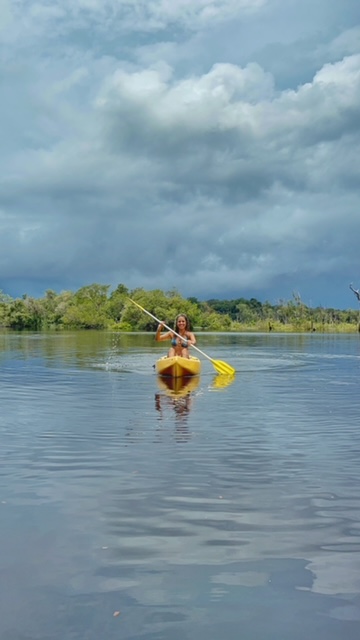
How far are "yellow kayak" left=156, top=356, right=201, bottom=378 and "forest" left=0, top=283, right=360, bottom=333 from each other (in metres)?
108

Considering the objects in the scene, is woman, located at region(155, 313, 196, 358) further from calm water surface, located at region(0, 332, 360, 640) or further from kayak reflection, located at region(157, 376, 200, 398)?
calm water surface, located at region(0, 332, 360, 640)

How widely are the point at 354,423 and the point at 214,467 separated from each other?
A: 18.3ft

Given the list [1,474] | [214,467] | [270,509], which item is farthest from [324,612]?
[1,474]

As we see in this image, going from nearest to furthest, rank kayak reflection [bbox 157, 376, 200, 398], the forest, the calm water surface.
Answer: the calm water surface → kayak reflection [bbox 157, 376, 200, 398] → the forest

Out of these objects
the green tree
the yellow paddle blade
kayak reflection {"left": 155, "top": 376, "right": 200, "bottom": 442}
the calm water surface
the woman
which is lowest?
the calm water surface

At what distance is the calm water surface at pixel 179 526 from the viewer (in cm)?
477

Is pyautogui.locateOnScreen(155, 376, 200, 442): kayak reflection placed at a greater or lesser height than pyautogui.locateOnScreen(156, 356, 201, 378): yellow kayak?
lesser

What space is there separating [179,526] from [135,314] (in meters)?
137

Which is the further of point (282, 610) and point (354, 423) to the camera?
point (354, 423)

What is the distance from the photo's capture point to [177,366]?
942 inches

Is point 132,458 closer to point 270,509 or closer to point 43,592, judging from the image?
point 270,509

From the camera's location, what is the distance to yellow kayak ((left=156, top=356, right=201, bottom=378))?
2390 centimetres

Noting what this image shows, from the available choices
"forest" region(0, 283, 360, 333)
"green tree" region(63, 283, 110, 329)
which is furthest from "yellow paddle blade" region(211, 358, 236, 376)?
"green tree" region(63, 283, 110, 329)

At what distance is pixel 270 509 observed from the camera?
24.1 ft
